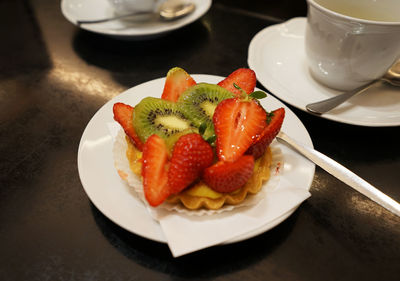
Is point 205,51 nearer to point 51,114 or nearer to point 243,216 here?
point 51,114

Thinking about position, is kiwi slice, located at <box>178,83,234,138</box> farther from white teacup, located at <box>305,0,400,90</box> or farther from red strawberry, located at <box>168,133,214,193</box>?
white teacup, located at <box>305,0,400,90</box>

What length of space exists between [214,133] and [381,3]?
37.0 inches

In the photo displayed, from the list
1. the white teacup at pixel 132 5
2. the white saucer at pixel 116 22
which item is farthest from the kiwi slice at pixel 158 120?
the white teacup at pixel 132 5

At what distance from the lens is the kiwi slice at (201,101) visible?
A: 1.01 m

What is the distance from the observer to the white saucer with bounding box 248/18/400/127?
118 centimetres

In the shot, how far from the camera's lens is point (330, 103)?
3.88 feet

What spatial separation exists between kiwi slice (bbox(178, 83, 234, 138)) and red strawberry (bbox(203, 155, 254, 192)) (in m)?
0.18

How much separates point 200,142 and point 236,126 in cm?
13

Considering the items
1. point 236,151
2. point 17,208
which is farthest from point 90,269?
point 236,151

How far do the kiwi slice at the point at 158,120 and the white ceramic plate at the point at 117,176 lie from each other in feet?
0.45

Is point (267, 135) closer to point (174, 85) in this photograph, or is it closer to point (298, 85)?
point (174, 85)

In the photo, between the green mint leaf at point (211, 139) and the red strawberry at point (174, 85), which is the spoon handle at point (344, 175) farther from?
the red strawberry at point (174, 85)

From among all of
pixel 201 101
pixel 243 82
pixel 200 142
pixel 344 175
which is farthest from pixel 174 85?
pixel 344 175

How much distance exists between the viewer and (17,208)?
38.4 inches
